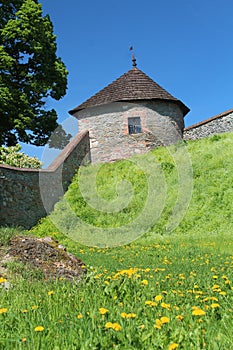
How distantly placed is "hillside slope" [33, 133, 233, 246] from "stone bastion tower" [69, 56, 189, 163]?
2370 mm

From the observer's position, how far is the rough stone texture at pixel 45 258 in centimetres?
555

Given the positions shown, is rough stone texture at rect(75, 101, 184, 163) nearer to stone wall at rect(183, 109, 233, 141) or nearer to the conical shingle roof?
the conical shingle roof

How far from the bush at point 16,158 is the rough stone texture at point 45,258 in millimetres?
13132

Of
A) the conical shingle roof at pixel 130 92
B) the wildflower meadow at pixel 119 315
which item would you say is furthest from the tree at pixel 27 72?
the wildflower meadow at pixel 119 315

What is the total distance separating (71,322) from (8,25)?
23.4 metres

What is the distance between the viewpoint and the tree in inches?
883

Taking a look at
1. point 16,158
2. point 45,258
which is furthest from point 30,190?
point 45,258

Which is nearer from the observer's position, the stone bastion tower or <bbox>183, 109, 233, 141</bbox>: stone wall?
the stone bastion tower

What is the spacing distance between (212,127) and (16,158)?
1098 centimetres

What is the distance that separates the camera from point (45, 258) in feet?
19.3

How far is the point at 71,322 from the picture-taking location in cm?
299

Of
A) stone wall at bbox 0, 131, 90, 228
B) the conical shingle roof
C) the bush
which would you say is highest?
the conical shingle roof

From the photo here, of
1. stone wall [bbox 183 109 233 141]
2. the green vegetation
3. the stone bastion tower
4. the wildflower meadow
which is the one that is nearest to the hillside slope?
the green vegetation

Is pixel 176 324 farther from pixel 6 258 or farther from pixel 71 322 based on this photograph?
pixel 6 258
